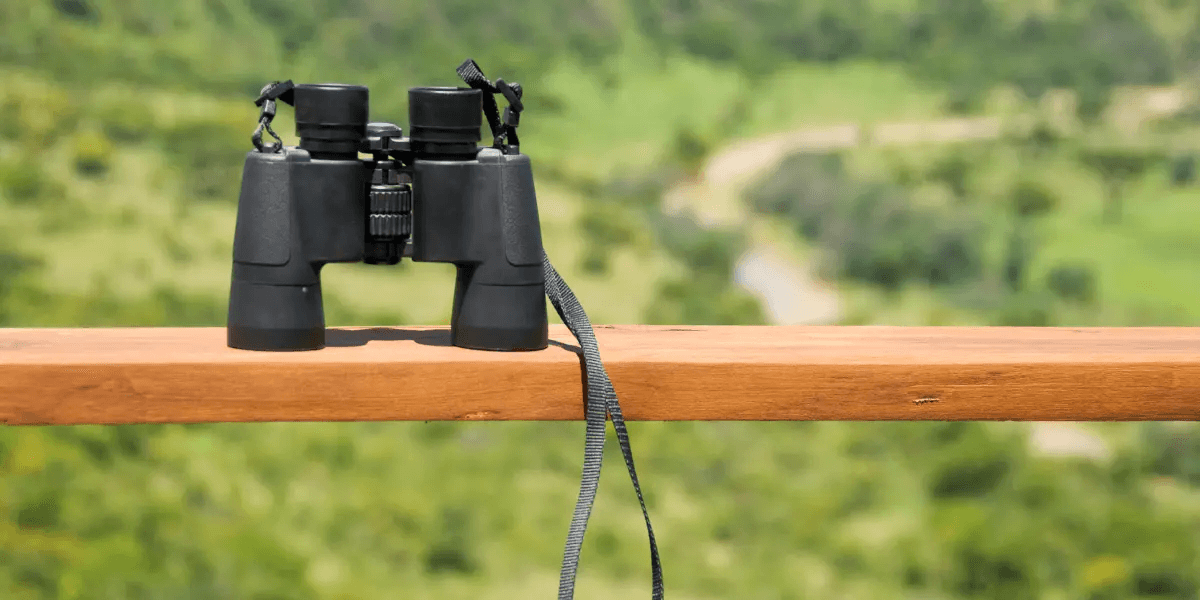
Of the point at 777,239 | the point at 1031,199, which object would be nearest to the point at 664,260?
the point at 777,239

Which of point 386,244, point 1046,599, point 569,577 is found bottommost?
point 1046,599

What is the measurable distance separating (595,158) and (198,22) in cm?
396

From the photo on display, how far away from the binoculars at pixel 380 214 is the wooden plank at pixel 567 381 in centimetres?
5

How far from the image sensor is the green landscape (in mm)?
5621

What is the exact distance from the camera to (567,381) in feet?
5.74

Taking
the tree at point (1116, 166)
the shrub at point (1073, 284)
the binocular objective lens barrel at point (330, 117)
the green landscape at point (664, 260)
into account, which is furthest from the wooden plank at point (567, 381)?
the tree at point (1116, 166)

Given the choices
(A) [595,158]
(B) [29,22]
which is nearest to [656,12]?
(A) [595,158]

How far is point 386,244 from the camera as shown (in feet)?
6.12

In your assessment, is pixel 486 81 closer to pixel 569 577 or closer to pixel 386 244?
pixel 386 244

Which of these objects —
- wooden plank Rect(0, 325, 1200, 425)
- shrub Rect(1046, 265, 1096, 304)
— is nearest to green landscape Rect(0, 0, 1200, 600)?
shrub Rect(1046, 265, 1096, 304)

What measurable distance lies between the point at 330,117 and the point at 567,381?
437 millimetres

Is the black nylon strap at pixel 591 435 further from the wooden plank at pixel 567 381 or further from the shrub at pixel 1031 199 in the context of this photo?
the shrub at pixel 1031 199

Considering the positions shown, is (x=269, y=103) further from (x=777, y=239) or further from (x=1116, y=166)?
(x=1116, y=166)

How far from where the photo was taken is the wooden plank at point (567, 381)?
169 centimetres
